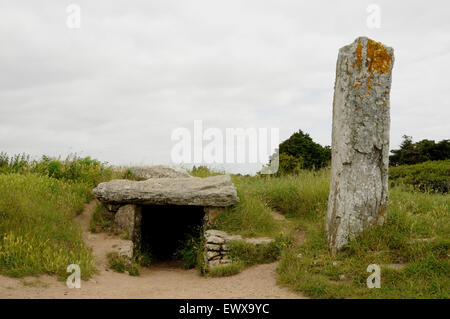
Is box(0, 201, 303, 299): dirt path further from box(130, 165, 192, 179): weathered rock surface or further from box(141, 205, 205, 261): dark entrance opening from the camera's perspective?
box(130, 165, 192, 179): weathered rock surface

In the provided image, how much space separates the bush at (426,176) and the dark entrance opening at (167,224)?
832 centimetres

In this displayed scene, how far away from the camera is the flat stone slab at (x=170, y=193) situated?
10.8 m

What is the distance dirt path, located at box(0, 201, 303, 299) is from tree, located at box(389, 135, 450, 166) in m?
18.1

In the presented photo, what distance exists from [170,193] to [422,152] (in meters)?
19.0

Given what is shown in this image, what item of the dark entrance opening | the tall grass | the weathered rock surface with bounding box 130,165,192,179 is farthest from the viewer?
the weathered rock surface with bounding box 130,165,192,179

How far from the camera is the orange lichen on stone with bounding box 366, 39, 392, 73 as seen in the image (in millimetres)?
9117

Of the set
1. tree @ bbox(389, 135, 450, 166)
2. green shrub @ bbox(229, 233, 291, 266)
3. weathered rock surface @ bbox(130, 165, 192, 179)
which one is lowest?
green shrub @ bbox(229, 233, 291, 266)

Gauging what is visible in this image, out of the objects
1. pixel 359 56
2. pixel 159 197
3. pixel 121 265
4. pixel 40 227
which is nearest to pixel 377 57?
pixel 359 56

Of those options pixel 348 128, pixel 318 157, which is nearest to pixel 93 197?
pixel 348 128

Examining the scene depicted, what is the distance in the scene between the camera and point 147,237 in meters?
12.7

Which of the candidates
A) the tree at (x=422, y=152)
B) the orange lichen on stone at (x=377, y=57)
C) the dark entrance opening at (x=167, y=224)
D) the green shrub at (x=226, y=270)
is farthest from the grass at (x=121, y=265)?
the tree at (x=422, y=152)

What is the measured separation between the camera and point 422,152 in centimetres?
2430

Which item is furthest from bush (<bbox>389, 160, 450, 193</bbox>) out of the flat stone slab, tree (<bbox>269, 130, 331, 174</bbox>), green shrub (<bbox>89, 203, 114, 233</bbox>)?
green shrub (<bbox>89, 203, 114, 233</bbox>)

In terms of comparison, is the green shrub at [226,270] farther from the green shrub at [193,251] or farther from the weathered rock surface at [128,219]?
the weathered rock surface at [128,219]
